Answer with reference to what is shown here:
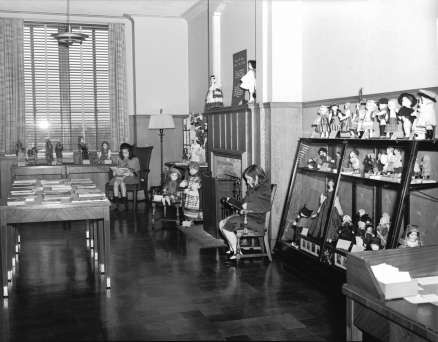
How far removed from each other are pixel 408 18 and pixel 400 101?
2.59 feet

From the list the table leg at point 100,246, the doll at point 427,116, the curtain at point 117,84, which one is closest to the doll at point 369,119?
the doll at point 427,116

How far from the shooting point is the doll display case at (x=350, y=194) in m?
4.84

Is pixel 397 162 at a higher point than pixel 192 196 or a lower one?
higher

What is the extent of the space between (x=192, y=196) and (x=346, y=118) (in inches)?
128

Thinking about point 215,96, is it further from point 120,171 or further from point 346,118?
point 346,118

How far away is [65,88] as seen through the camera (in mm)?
11812

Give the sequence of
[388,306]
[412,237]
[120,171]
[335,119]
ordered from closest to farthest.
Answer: [388,306]
[412,237]
[335,119]
[120,171]

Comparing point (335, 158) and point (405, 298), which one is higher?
point (335, 158)

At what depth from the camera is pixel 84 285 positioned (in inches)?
223

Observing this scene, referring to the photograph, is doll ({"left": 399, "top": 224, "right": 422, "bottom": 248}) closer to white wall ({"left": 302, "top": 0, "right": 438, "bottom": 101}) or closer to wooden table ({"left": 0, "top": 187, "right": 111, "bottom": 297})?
white wall ({"left": 302, "top": 0, "right": 438, "bottom": 101})

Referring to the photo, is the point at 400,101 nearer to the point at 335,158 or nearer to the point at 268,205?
the point at 335,158

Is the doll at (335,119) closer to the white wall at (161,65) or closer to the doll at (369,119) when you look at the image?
the doll at (369,119)

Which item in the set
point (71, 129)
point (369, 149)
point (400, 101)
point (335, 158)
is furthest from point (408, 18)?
point (71, 129)

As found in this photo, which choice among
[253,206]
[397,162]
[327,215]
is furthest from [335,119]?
[253,206]
